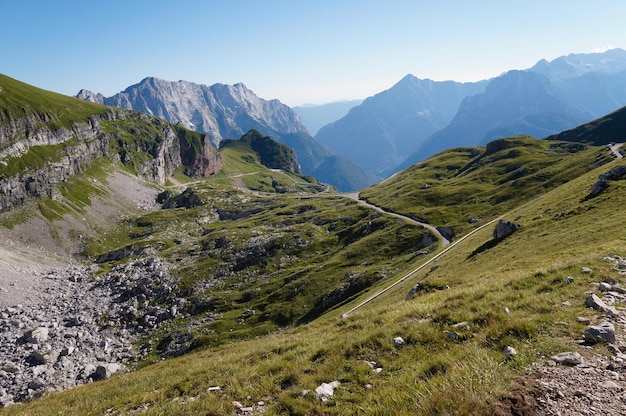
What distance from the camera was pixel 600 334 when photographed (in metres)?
10.6

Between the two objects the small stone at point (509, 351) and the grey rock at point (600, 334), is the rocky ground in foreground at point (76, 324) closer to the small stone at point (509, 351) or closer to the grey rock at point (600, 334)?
the small stone at point (509, 351)

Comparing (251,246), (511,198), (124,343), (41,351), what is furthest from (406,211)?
(41,351)

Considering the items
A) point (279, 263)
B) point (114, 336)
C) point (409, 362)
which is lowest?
point (114, 336)

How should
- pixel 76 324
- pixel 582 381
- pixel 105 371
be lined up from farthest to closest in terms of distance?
1. pixel 76 324
2. pixel 105 371
3. pixel 582 381

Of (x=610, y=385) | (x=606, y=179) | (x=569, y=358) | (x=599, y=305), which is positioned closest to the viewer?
(x=610, y=385)

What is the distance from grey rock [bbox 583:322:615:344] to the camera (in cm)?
1052

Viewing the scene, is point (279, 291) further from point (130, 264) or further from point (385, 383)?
point (385, 383)

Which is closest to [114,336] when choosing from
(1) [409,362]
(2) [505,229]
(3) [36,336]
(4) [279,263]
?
(3) [36,336]

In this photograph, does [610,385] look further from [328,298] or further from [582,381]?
[328,298]

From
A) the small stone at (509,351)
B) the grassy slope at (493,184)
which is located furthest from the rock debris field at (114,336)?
the grassy slope at (493,184)

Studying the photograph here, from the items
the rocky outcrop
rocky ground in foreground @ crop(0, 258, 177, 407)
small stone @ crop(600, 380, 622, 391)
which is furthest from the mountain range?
rocky ground in foreground @ crop(0, 258, 177, 407)

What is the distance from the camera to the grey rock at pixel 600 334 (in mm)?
10516

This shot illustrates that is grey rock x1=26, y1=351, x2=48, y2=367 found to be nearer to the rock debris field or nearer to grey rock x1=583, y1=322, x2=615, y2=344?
the rock debris field

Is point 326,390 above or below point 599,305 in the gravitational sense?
below
